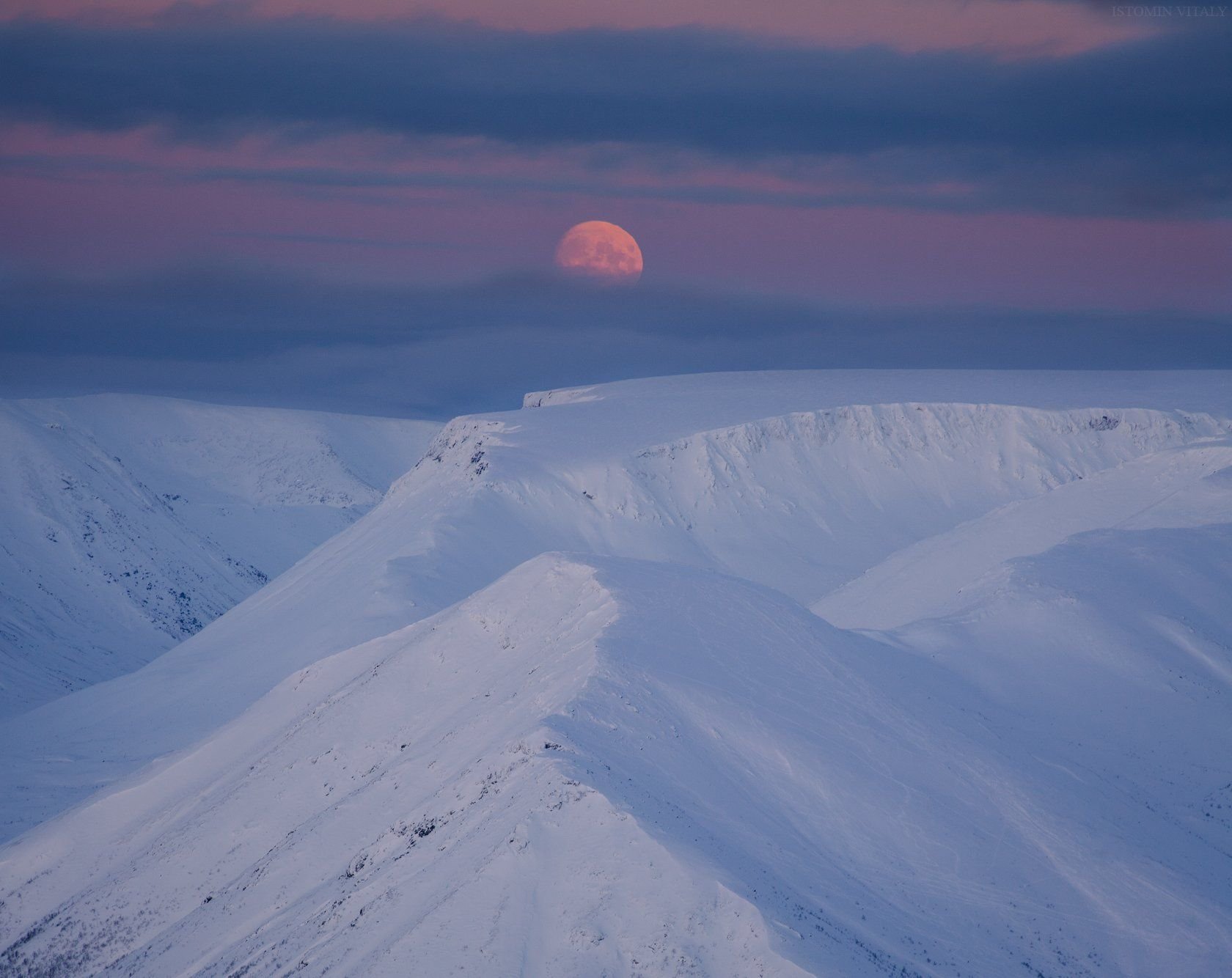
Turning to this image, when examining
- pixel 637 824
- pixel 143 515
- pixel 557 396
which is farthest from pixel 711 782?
pixel 143 515

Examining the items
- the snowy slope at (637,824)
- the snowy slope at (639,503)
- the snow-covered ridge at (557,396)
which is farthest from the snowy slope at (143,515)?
the snowy slope at (637,824)

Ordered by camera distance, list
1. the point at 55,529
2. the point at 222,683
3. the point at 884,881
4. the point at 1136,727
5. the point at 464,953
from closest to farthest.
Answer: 1. the point at 464,953
2. the point at 884,881
3. the point at 1136,727
4. the point at 222,683
5. the point at 55,529

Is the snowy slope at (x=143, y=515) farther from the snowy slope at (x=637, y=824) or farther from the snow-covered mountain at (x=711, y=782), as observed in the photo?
the snowy slope at (x=637, y=824)

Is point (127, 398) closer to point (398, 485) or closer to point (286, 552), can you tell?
point (286, 552)

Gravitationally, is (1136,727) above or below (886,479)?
below

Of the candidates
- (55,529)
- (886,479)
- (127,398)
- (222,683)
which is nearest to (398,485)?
(222,683)
